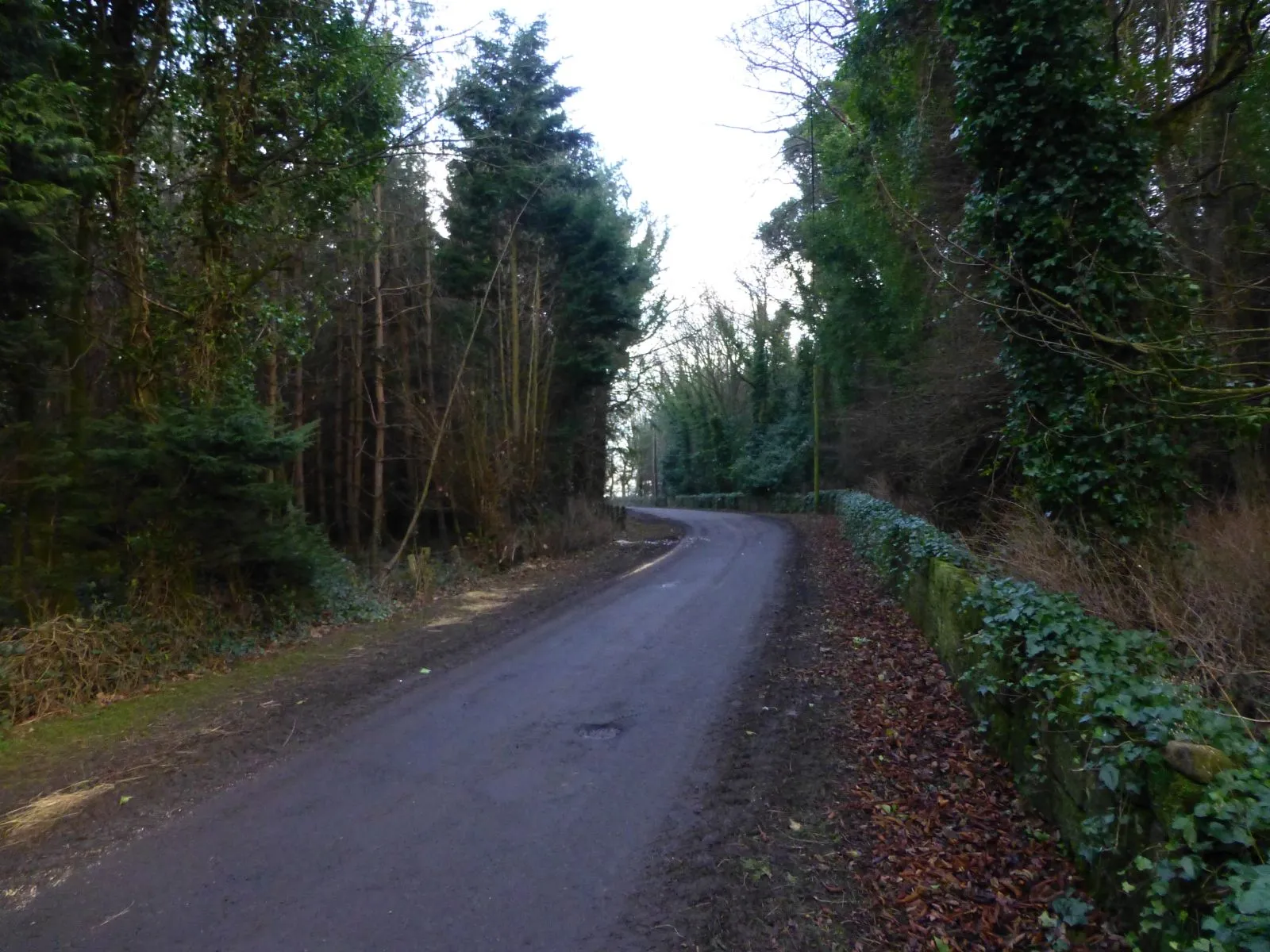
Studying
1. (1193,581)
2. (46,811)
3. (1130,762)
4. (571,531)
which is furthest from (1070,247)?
(571,531)

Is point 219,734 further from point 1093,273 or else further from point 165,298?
point 1093,273

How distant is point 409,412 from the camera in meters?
18.4

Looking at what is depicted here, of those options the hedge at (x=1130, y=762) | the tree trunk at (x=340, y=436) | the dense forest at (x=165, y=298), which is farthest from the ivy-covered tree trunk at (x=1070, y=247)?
the tree trunk at (x=340, y=436)

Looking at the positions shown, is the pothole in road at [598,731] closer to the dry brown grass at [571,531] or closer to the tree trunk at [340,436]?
the dry brown grass at [571,531]

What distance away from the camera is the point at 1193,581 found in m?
6.73

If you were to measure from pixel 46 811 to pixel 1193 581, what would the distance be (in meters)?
8.50

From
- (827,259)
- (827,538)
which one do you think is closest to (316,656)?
(827,538)

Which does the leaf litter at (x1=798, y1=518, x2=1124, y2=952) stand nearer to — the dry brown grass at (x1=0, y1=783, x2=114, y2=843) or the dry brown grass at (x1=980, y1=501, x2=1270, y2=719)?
the dry brown grass at (x1=980, y1=501, x2=1270, y2=719)

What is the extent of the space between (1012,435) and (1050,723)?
505 cm

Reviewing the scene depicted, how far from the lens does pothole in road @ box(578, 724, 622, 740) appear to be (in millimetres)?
6594

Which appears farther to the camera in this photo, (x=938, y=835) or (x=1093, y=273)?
(x=1093, y=273)

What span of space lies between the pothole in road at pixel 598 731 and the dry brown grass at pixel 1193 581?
13.0 ft

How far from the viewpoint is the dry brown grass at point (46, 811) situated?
5.00m

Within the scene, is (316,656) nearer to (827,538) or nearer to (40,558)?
(40,558)
